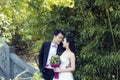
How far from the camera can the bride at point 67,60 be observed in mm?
5723

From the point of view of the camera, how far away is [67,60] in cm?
573

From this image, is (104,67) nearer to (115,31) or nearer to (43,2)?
(115,31)

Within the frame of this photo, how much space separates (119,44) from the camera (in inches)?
262

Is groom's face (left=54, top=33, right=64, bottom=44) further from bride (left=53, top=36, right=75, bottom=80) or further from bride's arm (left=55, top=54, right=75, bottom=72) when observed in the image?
bride's arm (left=55, top=54, right=75, bottom=72)

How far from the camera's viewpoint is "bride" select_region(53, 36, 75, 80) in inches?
225

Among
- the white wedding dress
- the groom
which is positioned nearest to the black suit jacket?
the groom

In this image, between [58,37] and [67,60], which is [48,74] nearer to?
[67,60]

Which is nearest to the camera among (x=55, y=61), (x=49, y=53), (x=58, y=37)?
(x=55, y=61)

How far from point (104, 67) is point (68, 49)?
3.57 ft

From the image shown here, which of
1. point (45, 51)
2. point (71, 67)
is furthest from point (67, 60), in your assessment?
point (45, 51)

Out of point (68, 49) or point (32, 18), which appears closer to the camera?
point (68, 49)

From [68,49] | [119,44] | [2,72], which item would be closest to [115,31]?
[119,44]

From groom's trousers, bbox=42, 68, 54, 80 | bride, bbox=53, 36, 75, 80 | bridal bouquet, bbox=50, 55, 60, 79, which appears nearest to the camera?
bridal bouquet, bbox=50, 55, 60, 79

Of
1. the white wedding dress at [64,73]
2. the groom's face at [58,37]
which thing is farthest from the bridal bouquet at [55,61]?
the groom's face at [58,37]
